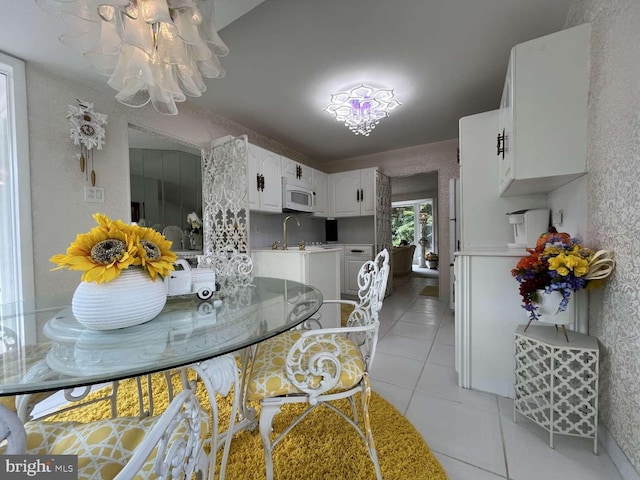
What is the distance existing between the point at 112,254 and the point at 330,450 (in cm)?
126

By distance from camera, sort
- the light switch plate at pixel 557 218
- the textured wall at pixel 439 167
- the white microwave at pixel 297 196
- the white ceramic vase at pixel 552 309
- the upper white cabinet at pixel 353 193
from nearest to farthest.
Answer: the white ceramic vase at pixel 552 309
the light switch plate at pixel 557 218
the white microwave at pixel 297 196
the textured wall at pixel 439 167
the upper white cabinet at pixel 353 193

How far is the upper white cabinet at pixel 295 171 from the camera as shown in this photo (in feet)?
11.7

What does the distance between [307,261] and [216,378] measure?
1711mm

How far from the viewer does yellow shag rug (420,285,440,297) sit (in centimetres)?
444

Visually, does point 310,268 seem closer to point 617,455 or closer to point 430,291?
point 617,455

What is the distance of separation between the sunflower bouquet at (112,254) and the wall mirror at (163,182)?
8.35ft

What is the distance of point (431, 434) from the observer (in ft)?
4.32

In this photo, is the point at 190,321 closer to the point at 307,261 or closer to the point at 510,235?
the point at 307,261

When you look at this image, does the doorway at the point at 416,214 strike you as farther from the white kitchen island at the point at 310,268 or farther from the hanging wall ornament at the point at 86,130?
the hanging wall ornament at the point at 86,130

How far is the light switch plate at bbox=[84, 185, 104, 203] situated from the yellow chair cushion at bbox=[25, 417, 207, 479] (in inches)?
74.5

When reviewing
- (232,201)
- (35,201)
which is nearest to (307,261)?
(232,201)

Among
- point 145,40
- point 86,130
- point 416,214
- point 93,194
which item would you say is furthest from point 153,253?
point 416,214

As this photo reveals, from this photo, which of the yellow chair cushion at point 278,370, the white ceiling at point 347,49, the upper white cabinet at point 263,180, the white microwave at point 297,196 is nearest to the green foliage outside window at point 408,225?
the white microwave at point 297,196

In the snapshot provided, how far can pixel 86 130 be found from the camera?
1979mm
